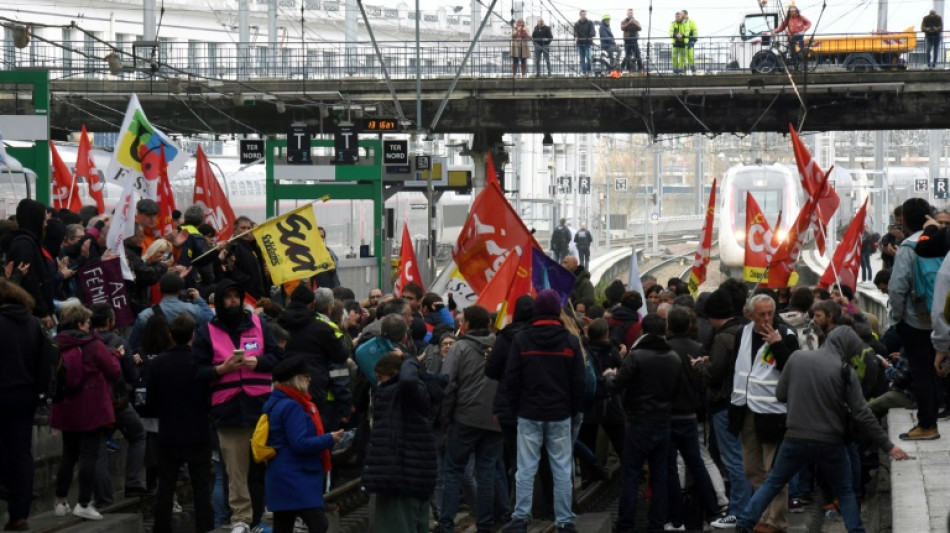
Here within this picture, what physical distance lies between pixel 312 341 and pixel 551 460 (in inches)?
76.7

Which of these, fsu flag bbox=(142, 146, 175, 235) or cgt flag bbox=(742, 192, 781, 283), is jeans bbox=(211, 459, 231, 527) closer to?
fsu flag bbox=(142, 146, 175, 235)

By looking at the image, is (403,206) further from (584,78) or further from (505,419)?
(505,419)

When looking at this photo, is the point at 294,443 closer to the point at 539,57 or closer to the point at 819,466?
the point at 819,466

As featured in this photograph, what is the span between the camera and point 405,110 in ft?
132

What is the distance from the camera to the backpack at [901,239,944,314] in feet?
39.5

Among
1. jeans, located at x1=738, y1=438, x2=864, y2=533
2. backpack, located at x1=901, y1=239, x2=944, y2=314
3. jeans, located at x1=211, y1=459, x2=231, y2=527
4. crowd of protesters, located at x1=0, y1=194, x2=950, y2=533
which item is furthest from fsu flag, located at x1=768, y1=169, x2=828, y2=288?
jeans, located at x1=211, y1=459, x2=231, y2=527

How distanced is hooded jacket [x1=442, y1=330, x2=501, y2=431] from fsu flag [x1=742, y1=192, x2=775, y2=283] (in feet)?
28.5

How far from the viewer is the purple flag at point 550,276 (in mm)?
13070

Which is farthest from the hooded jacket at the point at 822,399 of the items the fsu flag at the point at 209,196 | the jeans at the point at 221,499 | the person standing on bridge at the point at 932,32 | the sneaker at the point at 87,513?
the person standing on bridge at the point at 932,32

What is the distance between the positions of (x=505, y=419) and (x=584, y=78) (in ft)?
91.1

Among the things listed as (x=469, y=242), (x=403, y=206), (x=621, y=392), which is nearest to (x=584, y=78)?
(x=403, y=206)

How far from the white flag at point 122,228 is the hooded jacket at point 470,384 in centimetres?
350

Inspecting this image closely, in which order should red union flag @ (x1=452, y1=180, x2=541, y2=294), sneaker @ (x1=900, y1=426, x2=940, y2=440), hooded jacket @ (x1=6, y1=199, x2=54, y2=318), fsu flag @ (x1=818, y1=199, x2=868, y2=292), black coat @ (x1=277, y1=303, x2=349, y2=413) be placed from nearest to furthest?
black coat @ (x1=277, y1=303, x2=349, y2=413) < hooded jacket @ (x1=6, y1=199, x2=54, y2=318) < sneaker @ (x1=900, y1=426, x2=940, y2=440) < red union flag @ (x1=452, y1=180, x2=541, y2=294) < fsu flag @ (x1=818, y1=199, x2=868, y2=292)

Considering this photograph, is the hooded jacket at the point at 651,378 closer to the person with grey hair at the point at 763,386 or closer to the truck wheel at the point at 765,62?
the person with grey hair at the point at 763,386
